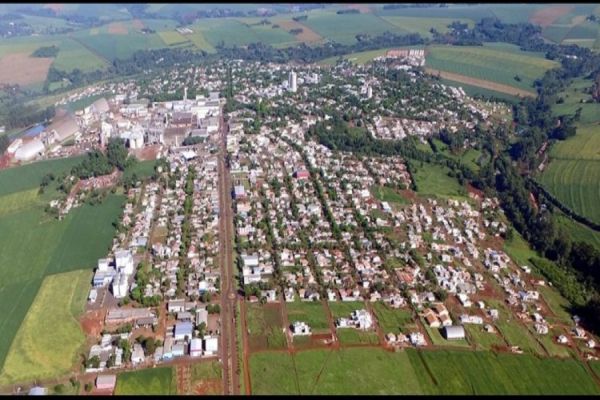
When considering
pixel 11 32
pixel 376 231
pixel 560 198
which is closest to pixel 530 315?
pixel 376 231

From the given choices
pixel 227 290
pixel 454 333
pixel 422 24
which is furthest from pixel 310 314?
pixel 422 24

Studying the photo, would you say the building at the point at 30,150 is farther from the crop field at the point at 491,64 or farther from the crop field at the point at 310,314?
the crop field at the point at 491,64

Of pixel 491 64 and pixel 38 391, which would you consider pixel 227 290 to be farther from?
pixel 491 64

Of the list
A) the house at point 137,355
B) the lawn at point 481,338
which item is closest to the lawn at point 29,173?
the house at point 137,355

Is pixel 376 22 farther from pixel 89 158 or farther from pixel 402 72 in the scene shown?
pixel 89 158

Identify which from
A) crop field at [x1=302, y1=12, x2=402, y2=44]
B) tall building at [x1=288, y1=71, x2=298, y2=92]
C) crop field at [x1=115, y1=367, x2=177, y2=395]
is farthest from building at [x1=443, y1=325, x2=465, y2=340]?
crop field at [x1=302, y1=12, x2=402, y2=44]

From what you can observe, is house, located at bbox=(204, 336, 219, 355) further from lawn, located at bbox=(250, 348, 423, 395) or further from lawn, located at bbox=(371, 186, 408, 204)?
lawn, located at bbox=(371, 186, 408, 204)
